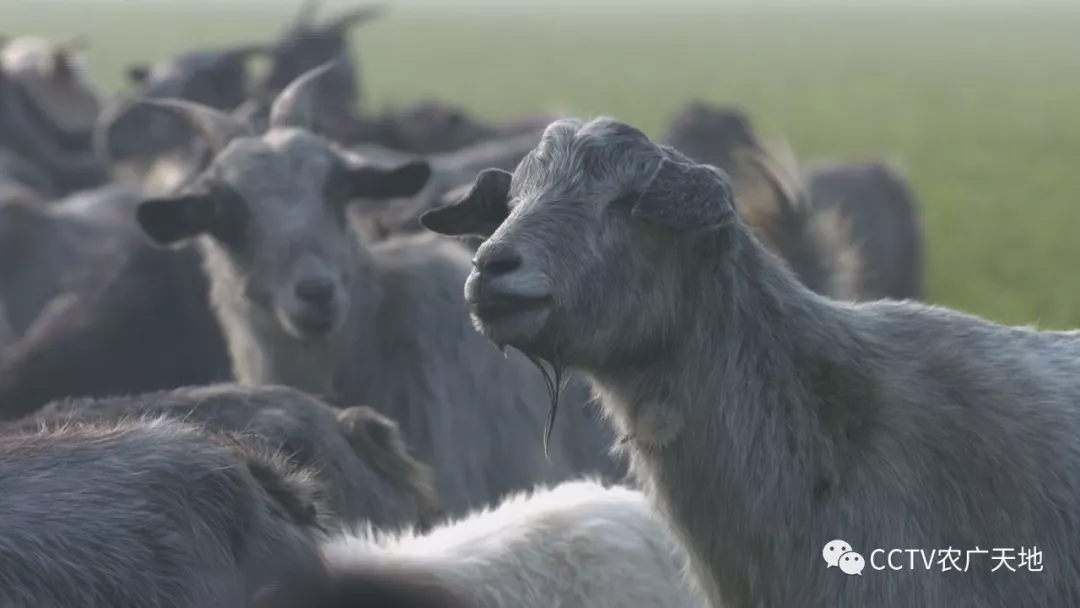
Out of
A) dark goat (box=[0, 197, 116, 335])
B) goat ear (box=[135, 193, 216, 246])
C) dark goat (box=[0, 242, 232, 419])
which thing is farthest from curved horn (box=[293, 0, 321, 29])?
goat ear (box=[135, 193, 216, 246])

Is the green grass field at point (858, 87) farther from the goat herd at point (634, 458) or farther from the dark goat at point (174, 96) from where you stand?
the goat herd at point (634, 458)

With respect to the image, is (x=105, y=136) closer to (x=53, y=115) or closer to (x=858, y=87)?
(x=53, y=115)

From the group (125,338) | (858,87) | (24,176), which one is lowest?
(858,87)

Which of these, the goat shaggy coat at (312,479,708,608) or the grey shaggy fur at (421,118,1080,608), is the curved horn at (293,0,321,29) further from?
the grey shaggy fur at (421,118,1080,608)

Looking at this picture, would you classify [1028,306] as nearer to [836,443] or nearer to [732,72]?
[836,443]

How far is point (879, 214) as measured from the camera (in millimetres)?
14000

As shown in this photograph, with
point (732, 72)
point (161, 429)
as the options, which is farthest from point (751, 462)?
point (732, 72)

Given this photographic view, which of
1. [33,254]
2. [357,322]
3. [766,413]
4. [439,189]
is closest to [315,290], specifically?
[357,322]

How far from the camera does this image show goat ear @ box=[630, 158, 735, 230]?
12.9ft

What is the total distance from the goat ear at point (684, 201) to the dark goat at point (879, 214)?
857 centimetres

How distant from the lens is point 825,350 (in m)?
4.12

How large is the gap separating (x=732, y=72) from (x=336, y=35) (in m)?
51.8

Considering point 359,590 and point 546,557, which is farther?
point 546,557

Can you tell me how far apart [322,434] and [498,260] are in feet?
5.08
